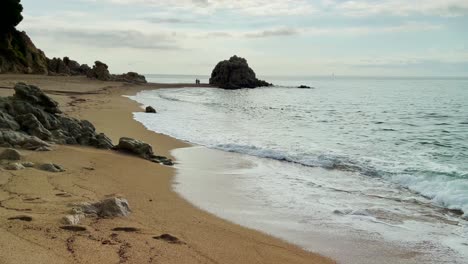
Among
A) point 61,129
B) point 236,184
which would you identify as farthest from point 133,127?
point 236,184

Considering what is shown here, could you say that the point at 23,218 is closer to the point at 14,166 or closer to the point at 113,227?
the point at 113,227

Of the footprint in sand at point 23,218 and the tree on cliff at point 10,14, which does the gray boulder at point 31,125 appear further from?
the tree on cliff at point 10,14

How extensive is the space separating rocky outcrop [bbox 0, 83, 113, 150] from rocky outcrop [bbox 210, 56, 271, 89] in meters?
81.6

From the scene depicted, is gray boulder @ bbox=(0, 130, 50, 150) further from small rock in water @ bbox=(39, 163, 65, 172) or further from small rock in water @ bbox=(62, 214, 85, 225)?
small rock in water @ bbox=(62, 214, 85, 225)

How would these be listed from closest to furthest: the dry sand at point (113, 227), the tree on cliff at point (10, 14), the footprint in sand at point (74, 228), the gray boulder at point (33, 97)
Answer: the dry sand at point (113, 227) < the footprint in sand at point (74, 228) < the gray boulder at point (33, 97) < the tree on cliff at point (10, 14)

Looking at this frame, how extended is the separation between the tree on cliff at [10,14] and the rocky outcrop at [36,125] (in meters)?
47.1

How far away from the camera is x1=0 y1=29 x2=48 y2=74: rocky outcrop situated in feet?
167

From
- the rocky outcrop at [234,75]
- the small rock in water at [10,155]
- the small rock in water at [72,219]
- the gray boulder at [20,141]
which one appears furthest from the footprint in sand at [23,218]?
the rocky outcrop at [234,75]

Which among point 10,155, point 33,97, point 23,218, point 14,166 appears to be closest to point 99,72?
point 33,97

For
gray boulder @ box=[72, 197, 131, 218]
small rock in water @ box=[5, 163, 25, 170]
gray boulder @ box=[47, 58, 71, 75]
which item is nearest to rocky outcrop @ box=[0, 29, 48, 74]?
gray boulder @ box=[47, 58, 71, 75]

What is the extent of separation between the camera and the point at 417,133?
733 inches

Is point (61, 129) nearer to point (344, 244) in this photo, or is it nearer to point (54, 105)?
point (54, 105)

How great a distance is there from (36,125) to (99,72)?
6308 centimetres

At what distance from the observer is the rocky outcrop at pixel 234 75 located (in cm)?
9362
